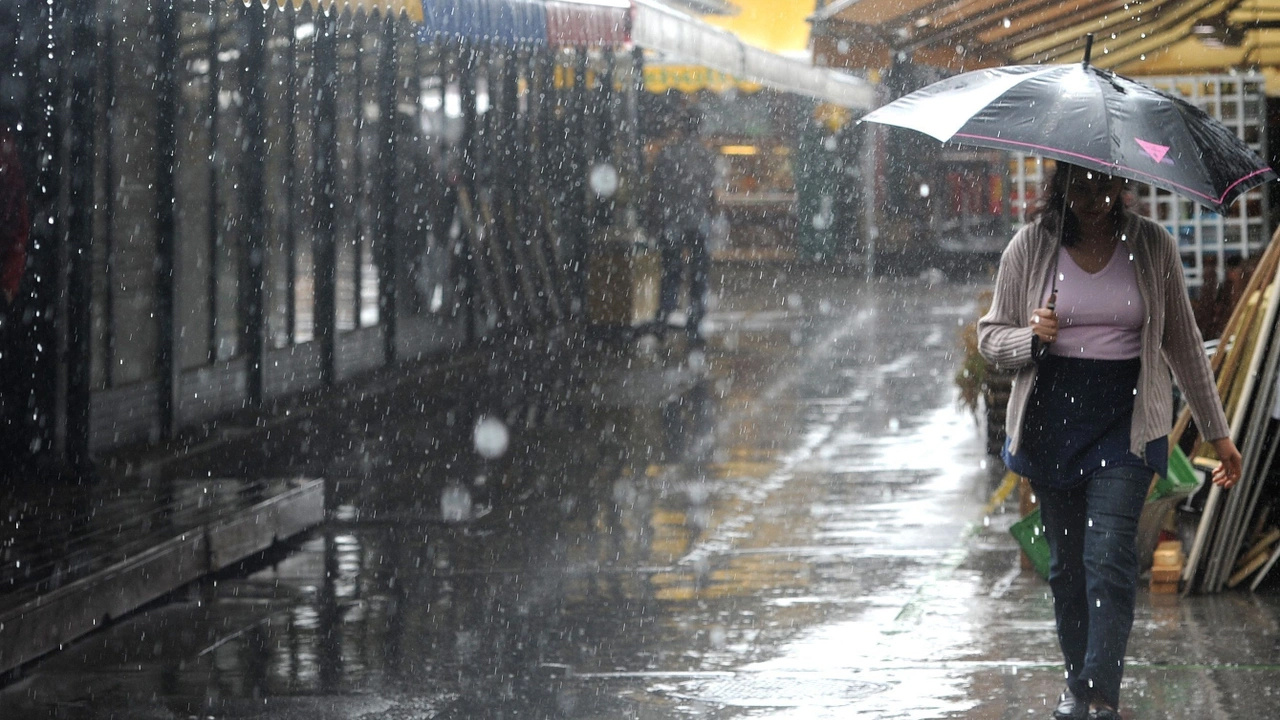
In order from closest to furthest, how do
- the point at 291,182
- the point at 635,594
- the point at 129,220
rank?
the point at 635,594 < the point at 129,220 < the point at 291,182

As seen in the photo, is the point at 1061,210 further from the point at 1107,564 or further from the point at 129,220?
the point at 129,220

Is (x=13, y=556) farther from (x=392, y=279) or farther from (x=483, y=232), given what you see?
(x=483, y=232)

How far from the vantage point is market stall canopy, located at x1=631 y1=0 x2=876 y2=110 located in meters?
15.3

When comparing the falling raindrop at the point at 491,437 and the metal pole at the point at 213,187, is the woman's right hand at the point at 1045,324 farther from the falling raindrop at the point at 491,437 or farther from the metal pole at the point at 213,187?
the metal pole at the point at 213,187

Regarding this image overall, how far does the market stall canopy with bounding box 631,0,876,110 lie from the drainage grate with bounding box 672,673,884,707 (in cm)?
944

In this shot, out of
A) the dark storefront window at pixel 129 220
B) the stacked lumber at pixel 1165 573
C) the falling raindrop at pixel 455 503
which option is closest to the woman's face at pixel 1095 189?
the stacked lumber at pixel 1165 573

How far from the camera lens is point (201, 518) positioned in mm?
7742

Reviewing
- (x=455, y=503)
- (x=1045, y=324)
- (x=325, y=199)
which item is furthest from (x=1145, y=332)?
(x=325, y=199)

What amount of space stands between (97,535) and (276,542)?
0.94 meters

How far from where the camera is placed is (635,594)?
7039mm

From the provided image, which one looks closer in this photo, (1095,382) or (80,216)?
(1095,382)

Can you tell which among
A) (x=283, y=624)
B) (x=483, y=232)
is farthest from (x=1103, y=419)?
(x=483, y=232)

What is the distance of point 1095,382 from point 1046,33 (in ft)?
37.3

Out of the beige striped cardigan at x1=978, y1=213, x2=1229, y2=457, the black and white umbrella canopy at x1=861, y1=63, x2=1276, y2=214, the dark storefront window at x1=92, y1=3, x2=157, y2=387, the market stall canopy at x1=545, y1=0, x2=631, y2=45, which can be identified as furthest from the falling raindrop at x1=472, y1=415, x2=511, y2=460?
the black and white umbrella canopy at x1=861, y1=63, x2=1276, y2=214
